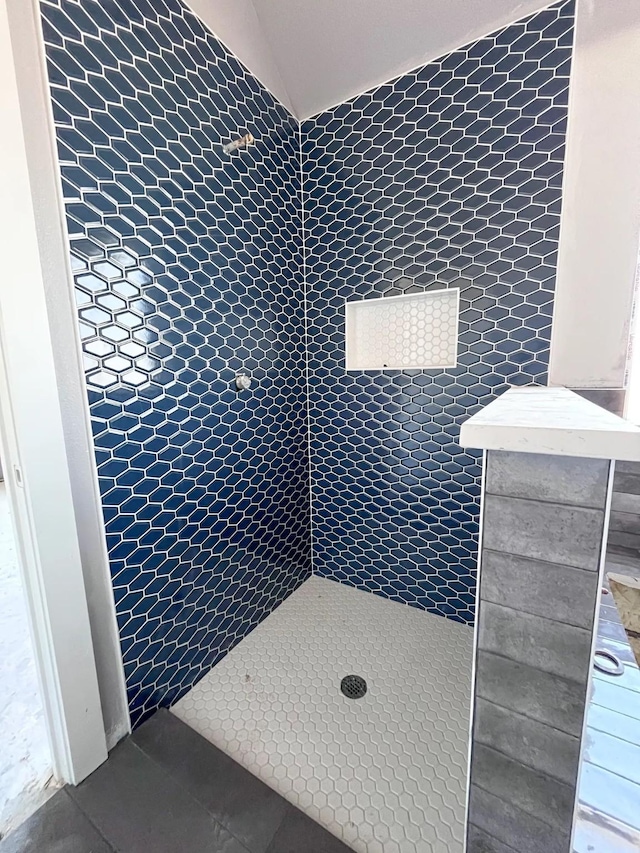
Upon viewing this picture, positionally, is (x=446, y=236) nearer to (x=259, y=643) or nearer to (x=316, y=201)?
(x=316, y=201)

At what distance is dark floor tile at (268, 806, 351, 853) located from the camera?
79 centimetres

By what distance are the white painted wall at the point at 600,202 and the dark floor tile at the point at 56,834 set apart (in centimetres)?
182

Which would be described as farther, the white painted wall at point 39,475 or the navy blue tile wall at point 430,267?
the navy blue tile wall at point 430,267

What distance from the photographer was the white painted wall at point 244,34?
45.7 inches

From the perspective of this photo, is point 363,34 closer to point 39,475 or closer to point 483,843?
point 39,475

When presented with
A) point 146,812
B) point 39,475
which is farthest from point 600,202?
point 146,812

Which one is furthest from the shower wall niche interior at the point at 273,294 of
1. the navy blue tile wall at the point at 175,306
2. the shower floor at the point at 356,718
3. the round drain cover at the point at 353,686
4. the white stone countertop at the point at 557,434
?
the white stone countertop at the point at 557,434

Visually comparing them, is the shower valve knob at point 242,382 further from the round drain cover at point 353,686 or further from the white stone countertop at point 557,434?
the round drain cover at point 353,686

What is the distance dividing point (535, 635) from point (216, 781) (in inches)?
37.7

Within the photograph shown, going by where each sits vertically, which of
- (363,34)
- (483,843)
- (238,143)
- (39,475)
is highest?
(363,34)

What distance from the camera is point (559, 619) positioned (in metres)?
0.48

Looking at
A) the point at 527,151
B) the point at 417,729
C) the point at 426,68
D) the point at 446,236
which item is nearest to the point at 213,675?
the point at 417,729

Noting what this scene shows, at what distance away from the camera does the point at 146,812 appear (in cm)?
85

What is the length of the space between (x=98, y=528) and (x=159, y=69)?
1.32m
